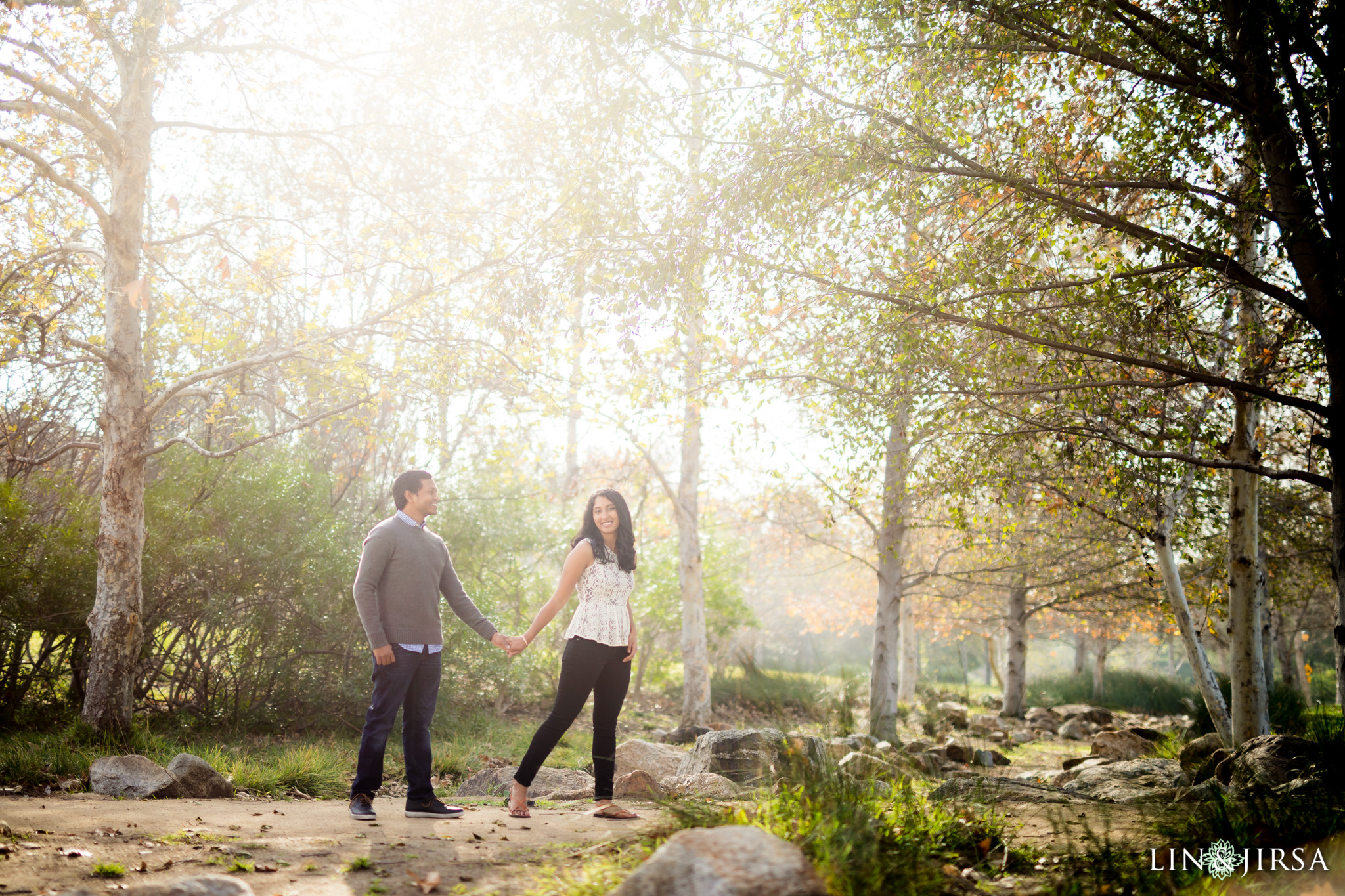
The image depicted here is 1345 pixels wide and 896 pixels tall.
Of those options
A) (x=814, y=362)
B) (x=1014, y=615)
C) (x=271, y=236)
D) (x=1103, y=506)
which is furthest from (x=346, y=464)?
(x=1014, y=615)

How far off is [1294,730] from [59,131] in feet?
55.1

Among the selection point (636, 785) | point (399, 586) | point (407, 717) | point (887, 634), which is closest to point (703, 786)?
point (636, 785)

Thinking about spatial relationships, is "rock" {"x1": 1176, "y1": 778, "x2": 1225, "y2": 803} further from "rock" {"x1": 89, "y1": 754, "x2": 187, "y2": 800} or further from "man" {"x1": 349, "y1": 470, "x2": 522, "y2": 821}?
"rock" {"x1": 89, "y1": 754, "x2": 187, "y2": 800}

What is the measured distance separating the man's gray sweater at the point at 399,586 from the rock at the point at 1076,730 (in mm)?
Answer: 14522

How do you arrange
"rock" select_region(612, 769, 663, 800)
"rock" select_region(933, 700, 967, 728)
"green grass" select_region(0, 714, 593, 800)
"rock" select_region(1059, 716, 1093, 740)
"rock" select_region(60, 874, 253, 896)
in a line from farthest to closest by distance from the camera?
"rock" select_region(1059, 716, 1093, 740)
"rock" select_region(933, 700, 967, 728)
"green grass" select_region(0, 714, 593, 800)
"rock" select_region(612, 769, 663, 800)
"rock" select_region(60, 874, 253, 896)

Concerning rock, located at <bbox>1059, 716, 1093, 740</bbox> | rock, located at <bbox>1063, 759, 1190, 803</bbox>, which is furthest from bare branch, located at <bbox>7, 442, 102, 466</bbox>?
rock, located at <bbox>1059, 716, 1093, 740</bbox>

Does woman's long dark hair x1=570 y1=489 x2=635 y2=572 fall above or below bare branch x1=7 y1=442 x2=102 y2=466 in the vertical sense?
below

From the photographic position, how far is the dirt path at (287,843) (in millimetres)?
3279

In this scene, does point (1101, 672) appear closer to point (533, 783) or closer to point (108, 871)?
point (533, 783)

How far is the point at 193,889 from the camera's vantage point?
2721 mm

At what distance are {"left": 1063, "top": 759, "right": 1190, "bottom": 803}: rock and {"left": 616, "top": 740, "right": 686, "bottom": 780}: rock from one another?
3305 mm

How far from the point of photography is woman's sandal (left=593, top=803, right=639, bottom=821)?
4.70m

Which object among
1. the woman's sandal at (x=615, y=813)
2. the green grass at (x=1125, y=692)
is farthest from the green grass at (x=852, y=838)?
Answer: the green grass at (x=1125, y=692)

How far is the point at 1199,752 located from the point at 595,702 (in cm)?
754
